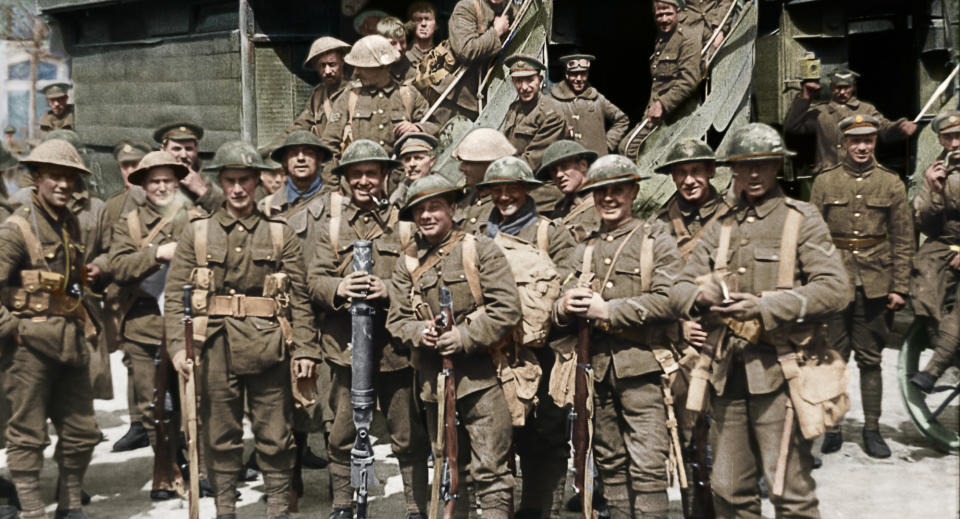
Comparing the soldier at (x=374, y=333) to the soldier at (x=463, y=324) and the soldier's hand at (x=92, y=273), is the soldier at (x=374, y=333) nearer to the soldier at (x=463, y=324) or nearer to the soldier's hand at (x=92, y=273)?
the soldier at (x=463, y=324)

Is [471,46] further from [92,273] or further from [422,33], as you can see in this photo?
[92,273]

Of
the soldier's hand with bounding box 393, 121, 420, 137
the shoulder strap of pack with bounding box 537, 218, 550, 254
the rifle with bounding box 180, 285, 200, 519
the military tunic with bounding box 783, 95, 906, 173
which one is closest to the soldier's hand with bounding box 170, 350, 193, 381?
the rifle with bounding box 180, 285, 200, 519

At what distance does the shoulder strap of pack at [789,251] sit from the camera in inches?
215

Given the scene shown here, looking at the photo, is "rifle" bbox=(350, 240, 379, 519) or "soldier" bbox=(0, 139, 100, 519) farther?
"soldier" bbox=(0, 139, 100, 519)

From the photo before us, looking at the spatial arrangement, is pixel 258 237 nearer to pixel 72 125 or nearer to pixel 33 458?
pixel 33 458

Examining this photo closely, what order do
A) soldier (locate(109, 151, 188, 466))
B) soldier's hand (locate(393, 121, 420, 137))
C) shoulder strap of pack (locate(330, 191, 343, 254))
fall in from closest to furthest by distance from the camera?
shoulder strap of pack (locate(330, 191, 343, 254)), soldier (locate(109, 151, 188, 466)), soldier's hand (locate(393, 121, 420, 137))

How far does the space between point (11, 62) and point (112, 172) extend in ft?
26.7

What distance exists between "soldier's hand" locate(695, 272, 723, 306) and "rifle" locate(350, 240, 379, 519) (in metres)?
2.08

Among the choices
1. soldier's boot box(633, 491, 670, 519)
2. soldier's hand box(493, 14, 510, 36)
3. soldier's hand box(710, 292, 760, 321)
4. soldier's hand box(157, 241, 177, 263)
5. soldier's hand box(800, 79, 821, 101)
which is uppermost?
soldier's hand box(493, 14, 510, 36)

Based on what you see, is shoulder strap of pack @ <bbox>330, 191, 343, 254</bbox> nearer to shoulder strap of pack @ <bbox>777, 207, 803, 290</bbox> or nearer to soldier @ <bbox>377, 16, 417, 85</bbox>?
shoulder strap of pack @ <bbox>777, 207, 803, 290</bbox>

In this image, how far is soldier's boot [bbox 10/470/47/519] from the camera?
6848 mm

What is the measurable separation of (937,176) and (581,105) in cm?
325

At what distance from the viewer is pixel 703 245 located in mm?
5855

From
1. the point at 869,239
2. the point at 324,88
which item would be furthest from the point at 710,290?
the point at 324,88
